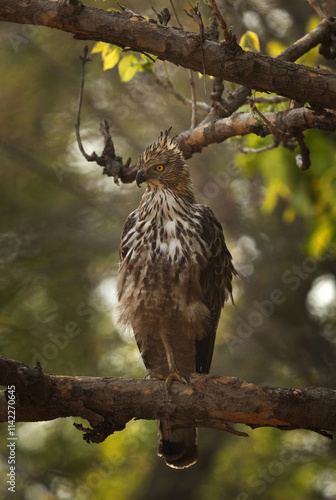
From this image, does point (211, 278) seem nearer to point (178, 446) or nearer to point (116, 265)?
point (178, 446)

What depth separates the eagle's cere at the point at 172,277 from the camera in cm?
434

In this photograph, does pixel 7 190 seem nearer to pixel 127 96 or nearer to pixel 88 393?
pixel 127 96

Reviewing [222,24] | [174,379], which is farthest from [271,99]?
[174,379]

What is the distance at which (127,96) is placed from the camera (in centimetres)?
805

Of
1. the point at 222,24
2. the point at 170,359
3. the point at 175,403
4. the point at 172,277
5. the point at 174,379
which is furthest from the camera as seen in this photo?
the point at 170,359

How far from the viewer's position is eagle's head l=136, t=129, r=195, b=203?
15.0 feet

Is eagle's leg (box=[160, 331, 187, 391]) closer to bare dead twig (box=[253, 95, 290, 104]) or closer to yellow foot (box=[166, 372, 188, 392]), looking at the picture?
yellow foot (box=[166, 372, 188, 392])

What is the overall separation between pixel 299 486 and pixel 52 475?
8.30 feet

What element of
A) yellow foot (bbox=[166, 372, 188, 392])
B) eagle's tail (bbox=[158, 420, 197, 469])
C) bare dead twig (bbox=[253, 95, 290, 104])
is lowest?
eagle's tail (bbox=[158, 420, 197, 469])

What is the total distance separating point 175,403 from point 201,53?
1.92m

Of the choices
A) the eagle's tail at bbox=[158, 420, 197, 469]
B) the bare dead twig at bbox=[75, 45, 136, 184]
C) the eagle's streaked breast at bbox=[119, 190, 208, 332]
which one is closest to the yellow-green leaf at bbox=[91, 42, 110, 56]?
the bare dead twig at bbox=[75, 45, 136, 184]

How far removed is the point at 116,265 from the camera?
6.98 metres

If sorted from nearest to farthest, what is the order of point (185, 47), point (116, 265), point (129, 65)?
point (185, 47)
point (129, 65)
point (116, 265)

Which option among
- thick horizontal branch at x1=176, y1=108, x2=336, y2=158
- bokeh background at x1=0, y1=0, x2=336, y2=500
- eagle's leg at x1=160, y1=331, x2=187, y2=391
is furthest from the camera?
bokeh background at x1=0, y1=0, x2=336, y2=500
